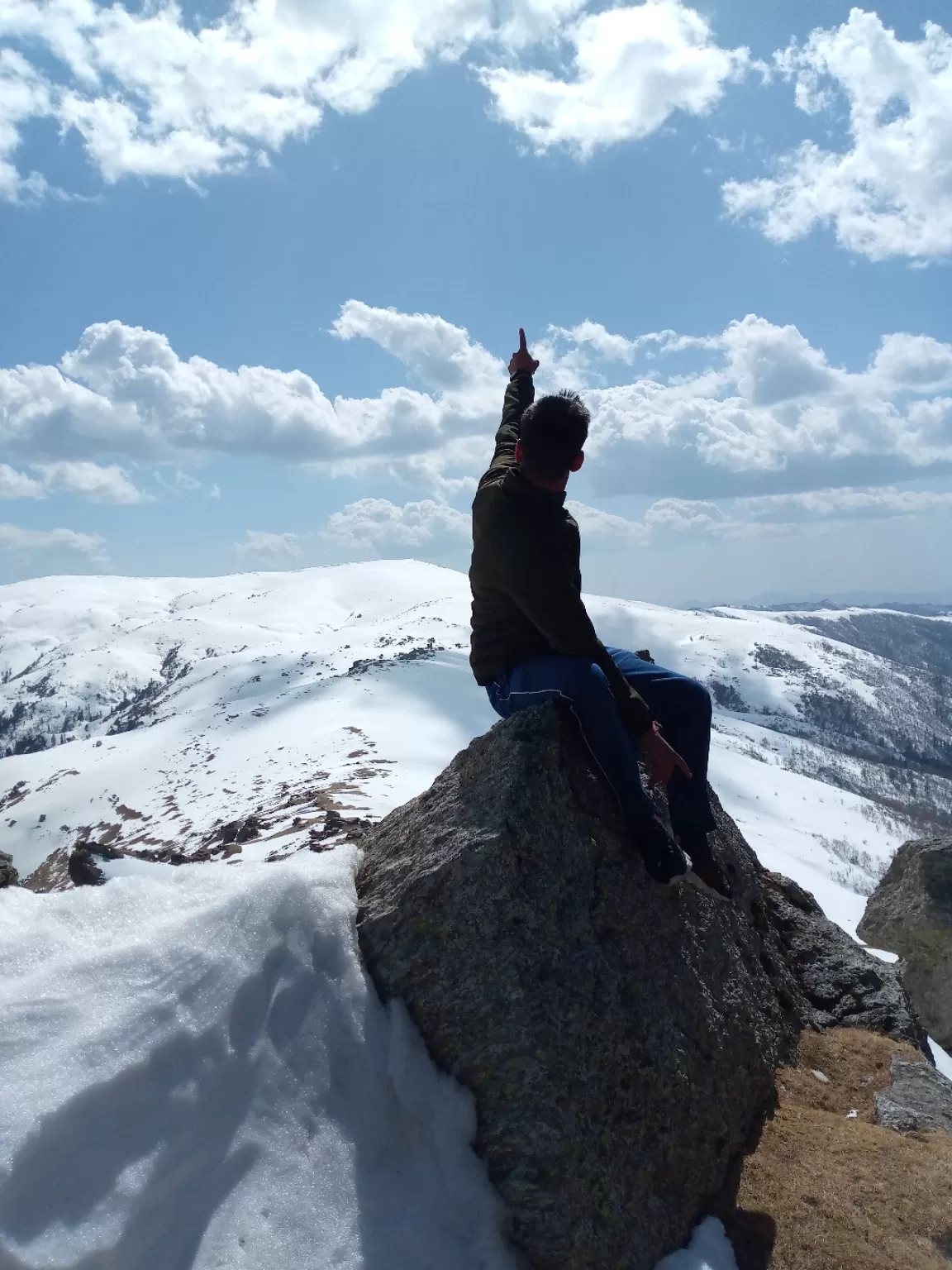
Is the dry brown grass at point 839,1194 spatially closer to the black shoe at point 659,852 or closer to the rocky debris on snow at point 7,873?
the black shoe at point 659,852

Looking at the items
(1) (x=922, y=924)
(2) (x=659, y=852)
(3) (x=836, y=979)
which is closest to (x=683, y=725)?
(2) (x=659, y=852)

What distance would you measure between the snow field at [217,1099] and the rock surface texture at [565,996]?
0.35 m

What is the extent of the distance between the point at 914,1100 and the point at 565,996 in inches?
172

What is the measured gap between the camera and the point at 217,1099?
5707 millimetres

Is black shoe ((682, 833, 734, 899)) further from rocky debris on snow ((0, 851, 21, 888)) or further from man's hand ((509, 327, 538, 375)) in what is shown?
rocky debris on snow ((0, 851, 21, 888))

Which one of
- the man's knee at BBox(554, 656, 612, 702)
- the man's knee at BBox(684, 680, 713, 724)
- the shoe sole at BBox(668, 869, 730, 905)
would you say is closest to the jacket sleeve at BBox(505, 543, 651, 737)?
the man's knee at BBox(554, 656, 612, 702)

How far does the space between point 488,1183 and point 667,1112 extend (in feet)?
5.45

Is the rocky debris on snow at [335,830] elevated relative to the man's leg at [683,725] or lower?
lower

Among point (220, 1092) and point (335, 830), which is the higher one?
point (220, 1092)

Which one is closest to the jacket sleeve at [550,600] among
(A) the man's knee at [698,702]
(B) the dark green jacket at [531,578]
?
(B) the dark green jacket at [531,578]

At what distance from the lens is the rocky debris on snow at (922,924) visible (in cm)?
1703

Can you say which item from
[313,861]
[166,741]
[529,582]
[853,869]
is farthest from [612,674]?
[166,741]

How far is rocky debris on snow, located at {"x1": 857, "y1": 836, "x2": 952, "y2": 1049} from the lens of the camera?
1703 cm

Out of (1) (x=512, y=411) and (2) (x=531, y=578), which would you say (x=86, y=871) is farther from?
(1) (x=512, y=411)
